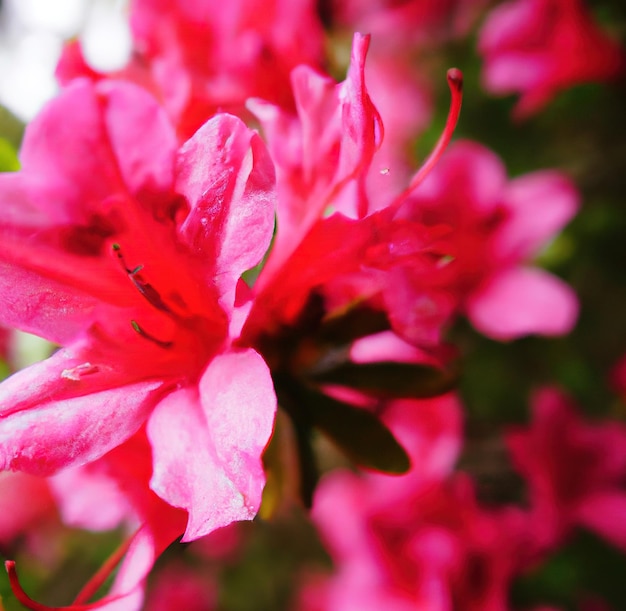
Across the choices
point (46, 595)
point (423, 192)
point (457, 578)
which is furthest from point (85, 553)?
point (423, 192)

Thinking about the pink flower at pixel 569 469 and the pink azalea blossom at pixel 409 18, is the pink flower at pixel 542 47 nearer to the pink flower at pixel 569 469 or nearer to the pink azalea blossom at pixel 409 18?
the pink azalea blossom at pixel 409 18

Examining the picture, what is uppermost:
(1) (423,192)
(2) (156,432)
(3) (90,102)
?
(3) (90,102)

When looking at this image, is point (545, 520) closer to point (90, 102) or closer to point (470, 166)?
point (470, 166)

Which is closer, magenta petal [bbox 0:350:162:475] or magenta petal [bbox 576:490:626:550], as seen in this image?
magenta petal [bbox 0:350:162:475]

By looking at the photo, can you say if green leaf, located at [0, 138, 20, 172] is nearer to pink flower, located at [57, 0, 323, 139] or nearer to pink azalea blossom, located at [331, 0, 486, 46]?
pink flower, located at [57, 0, 323, 139]

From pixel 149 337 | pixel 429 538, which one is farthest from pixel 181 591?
pixel 149 337

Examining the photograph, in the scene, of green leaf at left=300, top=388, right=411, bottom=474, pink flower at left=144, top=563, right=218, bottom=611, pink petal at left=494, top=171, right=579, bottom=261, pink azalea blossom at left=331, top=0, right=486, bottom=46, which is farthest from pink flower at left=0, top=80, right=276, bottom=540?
pink flower at left=144, top=563, right=218, bottom=611

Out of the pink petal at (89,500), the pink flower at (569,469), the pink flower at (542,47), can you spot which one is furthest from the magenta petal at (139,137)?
the pink flower at (542,47)
